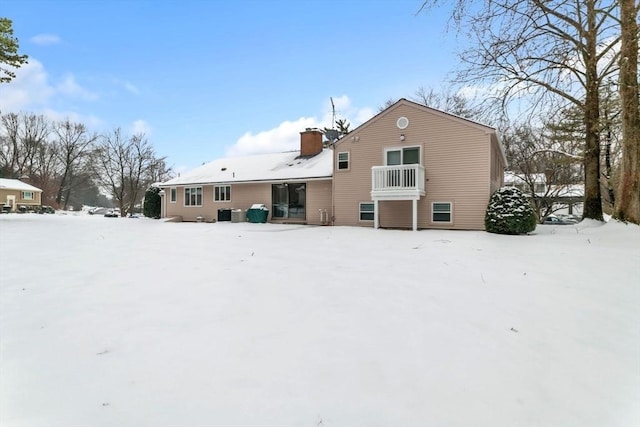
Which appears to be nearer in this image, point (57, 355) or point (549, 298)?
point (57, 355)

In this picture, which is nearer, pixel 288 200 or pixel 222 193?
pixel 288 200

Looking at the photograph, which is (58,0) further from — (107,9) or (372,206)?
(372,206)

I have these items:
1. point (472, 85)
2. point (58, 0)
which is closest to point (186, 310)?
point (58, 0)

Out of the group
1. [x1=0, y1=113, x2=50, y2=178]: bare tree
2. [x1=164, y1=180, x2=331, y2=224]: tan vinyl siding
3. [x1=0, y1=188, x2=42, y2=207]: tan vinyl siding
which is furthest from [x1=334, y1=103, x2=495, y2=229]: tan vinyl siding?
[x1=0, y1=113, x2=50, y2=178]: bare tree

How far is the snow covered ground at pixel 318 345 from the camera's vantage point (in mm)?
2584

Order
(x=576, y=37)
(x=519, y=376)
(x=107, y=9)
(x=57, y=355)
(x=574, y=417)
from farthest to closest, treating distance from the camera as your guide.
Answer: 1. (x=576, y=37)
2. (x=107, y=9)
3. (x=57, y=355)
4. (x=519, y=376)
5. (x=574, y=417)

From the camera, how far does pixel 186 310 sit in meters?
4.34

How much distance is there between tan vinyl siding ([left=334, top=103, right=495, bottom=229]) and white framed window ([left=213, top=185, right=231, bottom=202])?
24.4 feet

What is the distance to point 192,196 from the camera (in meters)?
23.4

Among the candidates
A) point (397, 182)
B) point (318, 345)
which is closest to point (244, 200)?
point (397, 182)

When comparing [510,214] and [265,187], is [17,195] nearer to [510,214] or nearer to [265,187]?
[265,187]

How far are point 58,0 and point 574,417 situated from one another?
1477cm

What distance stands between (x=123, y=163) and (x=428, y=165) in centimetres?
4060

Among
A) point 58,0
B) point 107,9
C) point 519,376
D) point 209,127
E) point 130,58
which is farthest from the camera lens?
point 209,127
